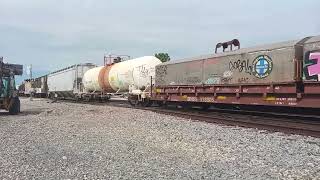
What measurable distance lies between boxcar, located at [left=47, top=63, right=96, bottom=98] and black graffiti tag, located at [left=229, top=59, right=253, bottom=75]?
78.0 feet

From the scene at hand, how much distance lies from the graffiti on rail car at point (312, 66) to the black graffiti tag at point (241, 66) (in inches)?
123

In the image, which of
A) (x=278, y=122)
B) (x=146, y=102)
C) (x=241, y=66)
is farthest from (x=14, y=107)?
(x=278, y=122)

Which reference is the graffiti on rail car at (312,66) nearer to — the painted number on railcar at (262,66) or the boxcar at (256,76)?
the boxcar at (256,76)

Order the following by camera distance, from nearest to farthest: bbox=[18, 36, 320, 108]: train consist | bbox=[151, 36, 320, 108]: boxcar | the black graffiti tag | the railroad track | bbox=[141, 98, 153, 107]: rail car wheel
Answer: the railroad track
bbox=[151, 36, 320, 108]: boxcar
bbox=[18, 36, 320, 108]: train consist
the black graffiti tag
bbox=[141, 98, 153, 107]: rail car wheel

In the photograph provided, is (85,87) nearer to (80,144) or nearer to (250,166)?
(80,144)

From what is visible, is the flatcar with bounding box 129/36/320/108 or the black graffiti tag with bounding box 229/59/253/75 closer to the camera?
the flatcar with bounding box 129/36/320/108

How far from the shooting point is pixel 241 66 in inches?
750

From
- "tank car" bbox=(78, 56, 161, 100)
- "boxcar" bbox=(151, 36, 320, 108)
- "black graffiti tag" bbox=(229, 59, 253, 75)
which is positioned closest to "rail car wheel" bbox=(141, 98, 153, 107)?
"tank car" bbox=(78, 56, 161, 100)

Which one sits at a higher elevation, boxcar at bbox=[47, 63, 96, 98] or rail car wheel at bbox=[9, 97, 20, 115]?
boxcar at bbox=[47, 63, 96, 98]

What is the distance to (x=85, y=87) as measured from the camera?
3972 cm

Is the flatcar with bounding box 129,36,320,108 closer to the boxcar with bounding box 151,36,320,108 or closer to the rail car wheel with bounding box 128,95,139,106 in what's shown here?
the boxcar with bounding box 151,36,320,108

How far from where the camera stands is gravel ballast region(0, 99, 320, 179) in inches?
304

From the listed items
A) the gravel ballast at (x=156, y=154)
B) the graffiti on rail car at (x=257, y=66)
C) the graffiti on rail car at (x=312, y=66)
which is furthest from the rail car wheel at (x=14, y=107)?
the graffiti on rail car at (x=312, y=66)

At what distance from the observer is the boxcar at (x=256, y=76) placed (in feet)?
51.1
